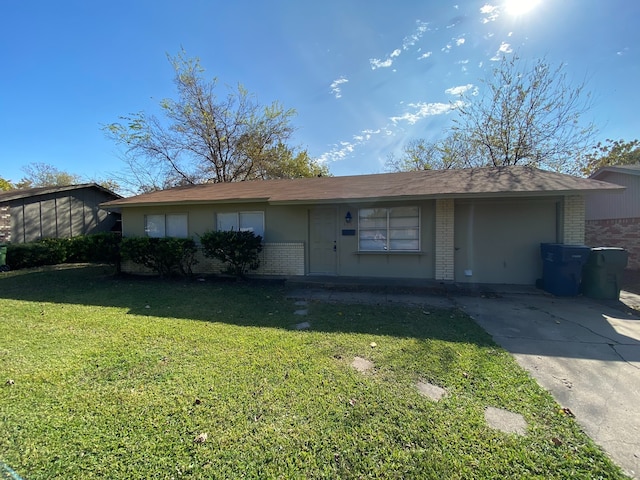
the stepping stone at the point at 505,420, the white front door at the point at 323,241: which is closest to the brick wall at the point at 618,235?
the white front door at the point at 323,241

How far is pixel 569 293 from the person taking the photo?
6.86 m

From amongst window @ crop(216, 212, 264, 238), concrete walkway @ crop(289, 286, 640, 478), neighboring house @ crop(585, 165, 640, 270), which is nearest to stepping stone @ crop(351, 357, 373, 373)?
concrete walkway @ crop(289, 286, 640, 478)

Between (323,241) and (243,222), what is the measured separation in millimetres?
2723

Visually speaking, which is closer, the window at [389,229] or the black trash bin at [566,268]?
the black trash bin at [566,268]

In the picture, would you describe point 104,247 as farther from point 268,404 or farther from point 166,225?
point 268,404

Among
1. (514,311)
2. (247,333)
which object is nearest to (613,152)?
(514,311)

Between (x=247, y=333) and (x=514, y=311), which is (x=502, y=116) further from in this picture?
(x=247, y=333)

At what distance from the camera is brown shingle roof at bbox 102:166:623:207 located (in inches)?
274

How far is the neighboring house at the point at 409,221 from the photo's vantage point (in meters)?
7.56

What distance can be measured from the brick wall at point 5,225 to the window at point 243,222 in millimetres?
10171

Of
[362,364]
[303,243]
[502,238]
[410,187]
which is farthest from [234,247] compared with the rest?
[502,238]

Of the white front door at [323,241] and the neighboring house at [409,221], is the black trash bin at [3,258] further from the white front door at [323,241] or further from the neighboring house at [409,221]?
the white front door at [323,241]

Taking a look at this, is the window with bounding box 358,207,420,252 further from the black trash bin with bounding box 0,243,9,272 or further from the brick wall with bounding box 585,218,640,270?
the black trash bin with bounding box 0,243,9,272

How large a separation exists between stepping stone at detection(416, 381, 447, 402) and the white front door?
19.1ft
